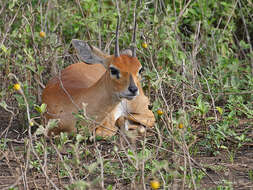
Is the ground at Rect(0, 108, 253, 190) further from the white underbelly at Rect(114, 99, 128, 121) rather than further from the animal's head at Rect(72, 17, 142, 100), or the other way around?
the white underbelly at Rect(114, 99, 128, 121)

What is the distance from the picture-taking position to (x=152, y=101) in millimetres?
5621

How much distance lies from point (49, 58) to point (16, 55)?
62cm

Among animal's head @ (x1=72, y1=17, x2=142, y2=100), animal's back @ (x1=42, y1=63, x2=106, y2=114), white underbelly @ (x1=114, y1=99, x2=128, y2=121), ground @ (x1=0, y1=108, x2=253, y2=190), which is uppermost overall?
animal's head @ (x1=72, y1=17, x2=142, y2=100)

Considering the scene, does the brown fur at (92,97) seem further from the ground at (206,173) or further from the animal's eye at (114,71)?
the ground at (206,173)

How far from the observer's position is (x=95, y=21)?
249 inches

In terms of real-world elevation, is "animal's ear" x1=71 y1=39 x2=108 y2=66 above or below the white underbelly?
above

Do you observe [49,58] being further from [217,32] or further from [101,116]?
[217,32]

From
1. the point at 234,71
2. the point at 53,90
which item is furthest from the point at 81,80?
the point at 234,71

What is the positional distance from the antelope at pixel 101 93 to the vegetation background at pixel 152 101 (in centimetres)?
18

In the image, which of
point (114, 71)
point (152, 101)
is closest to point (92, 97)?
point (114, 71)

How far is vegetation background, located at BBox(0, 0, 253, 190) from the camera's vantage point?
3.68 metres

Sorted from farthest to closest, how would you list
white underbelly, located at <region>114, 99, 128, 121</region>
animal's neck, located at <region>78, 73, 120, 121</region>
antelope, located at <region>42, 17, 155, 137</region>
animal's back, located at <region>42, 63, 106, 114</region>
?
white underbelly, located at <region>114, 99, 128, 121</region>
animal's back, located at <region>42, 63, 106, 114</region>
animal's neck, located at <region>78, 73, 120, 121</region>
antelope, located at <region>42, 17, 155, 137</region>

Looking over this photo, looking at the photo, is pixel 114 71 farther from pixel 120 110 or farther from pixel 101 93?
pixel 120 110

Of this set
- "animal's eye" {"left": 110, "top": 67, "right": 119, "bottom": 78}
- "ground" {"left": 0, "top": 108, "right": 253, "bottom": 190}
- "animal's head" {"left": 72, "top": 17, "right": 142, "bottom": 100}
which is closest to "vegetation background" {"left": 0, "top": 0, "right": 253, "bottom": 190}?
"ground" {"left": 0, "top": 108, "right": 253, "bottom": 190}
